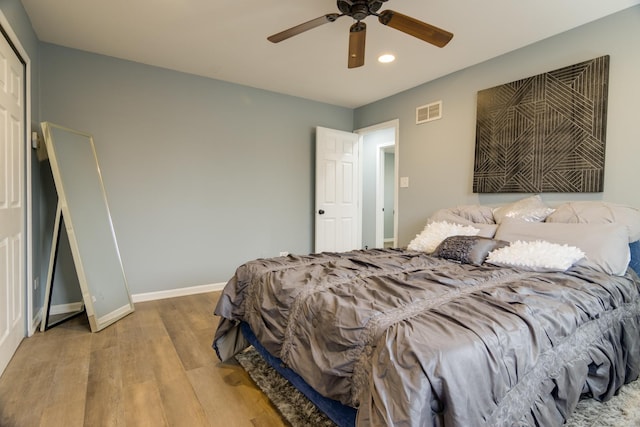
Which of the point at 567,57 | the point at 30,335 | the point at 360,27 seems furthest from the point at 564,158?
the point at 30,335

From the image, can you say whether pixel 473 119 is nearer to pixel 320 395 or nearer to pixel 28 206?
pixel 320 395

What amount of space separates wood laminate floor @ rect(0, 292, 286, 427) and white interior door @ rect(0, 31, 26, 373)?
243 millimetres

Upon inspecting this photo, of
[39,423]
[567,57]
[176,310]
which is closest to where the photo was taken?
[39,423]

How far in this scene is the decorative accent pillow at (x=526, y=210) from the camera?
8.45 ft

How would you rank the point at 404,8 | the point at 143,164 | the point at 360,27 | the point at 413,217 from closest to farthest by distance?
the point at 360,27
the point at 404,8
the point at 143,164
the point at 413,217

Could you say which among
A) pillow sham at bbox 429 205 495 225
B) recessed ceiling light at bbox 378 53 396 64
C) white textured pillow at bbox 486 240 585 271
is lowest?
white textured pillow at bbox 486 240 585 271

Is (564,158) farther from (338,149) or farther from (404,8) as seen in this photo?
(338,149)

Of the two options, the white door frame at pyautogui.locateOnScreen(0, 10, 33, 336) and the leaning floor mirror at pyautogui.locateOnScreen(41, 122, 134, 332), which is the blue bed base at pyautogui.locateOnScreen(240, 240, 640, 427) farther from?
the white door frame at pyautogui.locateOnScreen(0, 10, 33, 336)

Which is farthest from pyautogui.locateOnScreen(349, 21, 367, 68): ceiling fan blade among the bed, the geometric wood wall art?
the geometric wood wall art

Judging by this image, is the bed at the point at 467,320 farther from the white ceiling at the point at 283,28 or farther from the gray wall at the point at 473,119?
the white ceiling at the point at 283,28

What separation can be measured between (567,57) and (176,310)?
421 cm

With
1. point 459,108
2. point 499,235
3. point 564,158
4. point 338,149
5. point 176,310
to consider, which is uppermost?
point 459,108

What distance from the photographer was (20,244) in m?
2.36

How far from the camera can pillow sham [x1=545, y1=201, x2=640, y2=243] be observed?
2.16 m
